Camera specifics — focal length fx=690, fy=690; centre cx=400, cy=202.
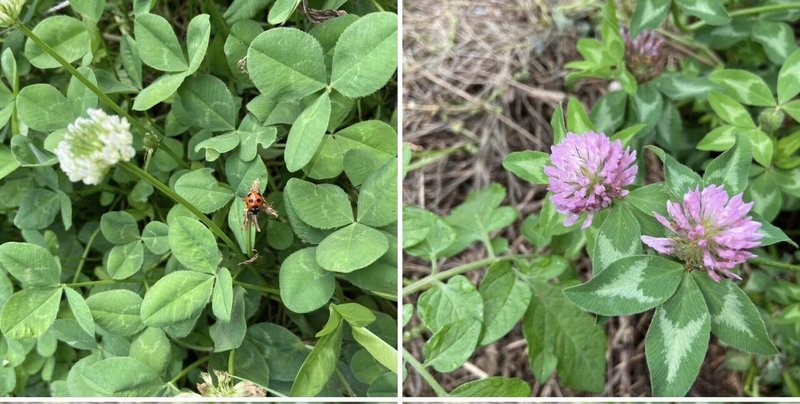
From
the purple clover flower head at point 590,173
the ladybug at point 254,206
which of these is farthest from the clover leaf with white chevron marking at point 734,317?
the ladybug at point 254,206

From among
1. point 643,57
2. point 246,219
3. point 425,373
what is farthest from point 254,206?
point 643,57

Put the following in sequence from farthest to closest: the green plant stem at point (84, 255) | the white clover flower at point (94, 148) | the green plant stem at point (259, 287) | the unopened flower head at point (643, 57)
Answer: the unopened flower head at point (643, 57) → the green plant stem at point (84, 255) → the green plant stem at point (259, 287) → the white clover flower at point (94, 148)

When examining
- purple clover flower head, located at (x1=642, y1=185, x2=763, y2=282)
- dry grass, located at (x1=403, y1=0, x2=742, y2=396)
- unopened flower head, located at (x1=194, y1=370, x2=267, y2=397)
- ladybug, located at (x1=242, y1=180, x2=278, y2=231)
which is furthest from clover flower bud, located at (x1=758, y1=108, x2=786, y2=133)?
unopened flower head, located at (x1=194, y1=370, x2=267, y2=397)

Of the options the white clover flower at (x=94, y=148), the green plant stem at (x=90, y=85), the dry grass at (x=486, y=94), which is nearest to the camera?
the white clover flower at (x=94, y=148)

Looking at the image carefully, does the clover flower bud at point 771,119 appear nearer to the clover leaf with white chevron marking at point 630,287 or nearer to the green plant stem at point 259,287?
the clover leaf with white chevron marking at point 630,287

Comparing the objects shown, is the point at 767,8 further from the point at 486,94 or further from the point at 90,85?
the point at 90,85

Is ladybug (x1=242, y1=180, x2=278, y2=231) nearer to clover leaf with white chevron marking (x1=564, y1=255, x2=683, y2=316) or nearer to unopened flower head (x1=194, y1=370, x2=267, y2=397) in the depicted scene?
unopened flower head (x1=194, y1=370, x2=267, y2=397)

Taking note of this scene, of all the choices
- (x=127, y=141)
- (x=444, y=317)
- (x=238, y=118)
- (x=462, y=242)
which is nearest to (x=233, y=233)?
(x=238, y=118)
